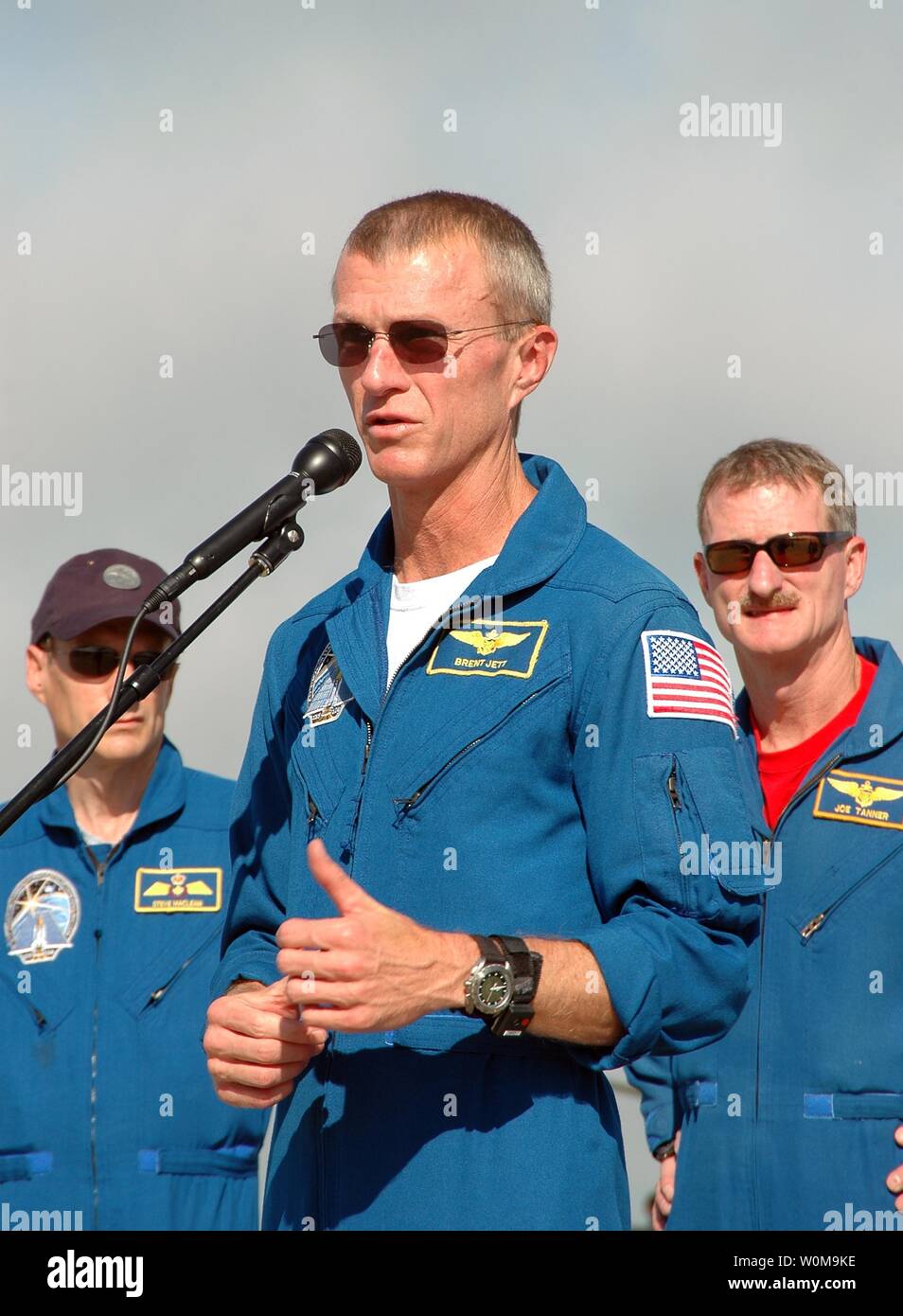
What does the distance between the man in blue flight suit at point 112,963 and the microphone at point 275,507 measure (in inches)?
80.1

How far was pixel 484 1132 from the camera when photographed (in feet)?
9.78

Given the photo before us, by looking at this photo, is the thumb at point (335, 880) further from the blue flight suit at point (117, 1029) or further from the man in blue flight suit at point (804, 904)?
the blue flight suit at point (117, 1029)

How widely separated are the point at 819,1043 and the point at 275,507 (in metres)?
2.43

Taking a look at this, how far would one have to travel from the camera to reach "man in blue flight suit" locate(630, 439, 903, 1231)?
188 inches

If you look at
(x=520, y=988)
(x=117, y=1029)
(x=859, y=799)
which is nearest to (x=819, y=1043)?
(x=859, y=799)

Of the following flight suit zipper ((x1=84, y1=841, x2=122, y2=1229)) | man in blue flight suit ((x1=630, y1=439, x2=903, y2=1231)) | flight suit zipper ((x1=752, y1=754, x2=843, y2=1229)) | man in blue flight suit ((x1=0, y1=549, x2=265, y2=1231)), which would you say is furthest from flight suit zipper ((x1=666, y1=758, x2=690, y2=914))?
flight suit zipper ((x1=84, y1=841, x2=122, y2=1229))

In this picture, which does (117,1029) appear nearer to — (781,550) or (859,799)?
(859,799)

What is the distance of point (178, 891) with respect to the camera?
18.4 feet

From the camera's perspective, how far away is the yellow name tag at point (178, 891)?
557 cm

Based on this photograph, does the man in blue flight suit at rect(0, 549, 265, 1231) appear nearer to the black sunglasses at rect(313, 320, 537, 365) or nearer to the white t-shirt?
the white t-shirt

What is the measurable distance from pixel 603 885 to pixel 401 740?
0.44 meters
